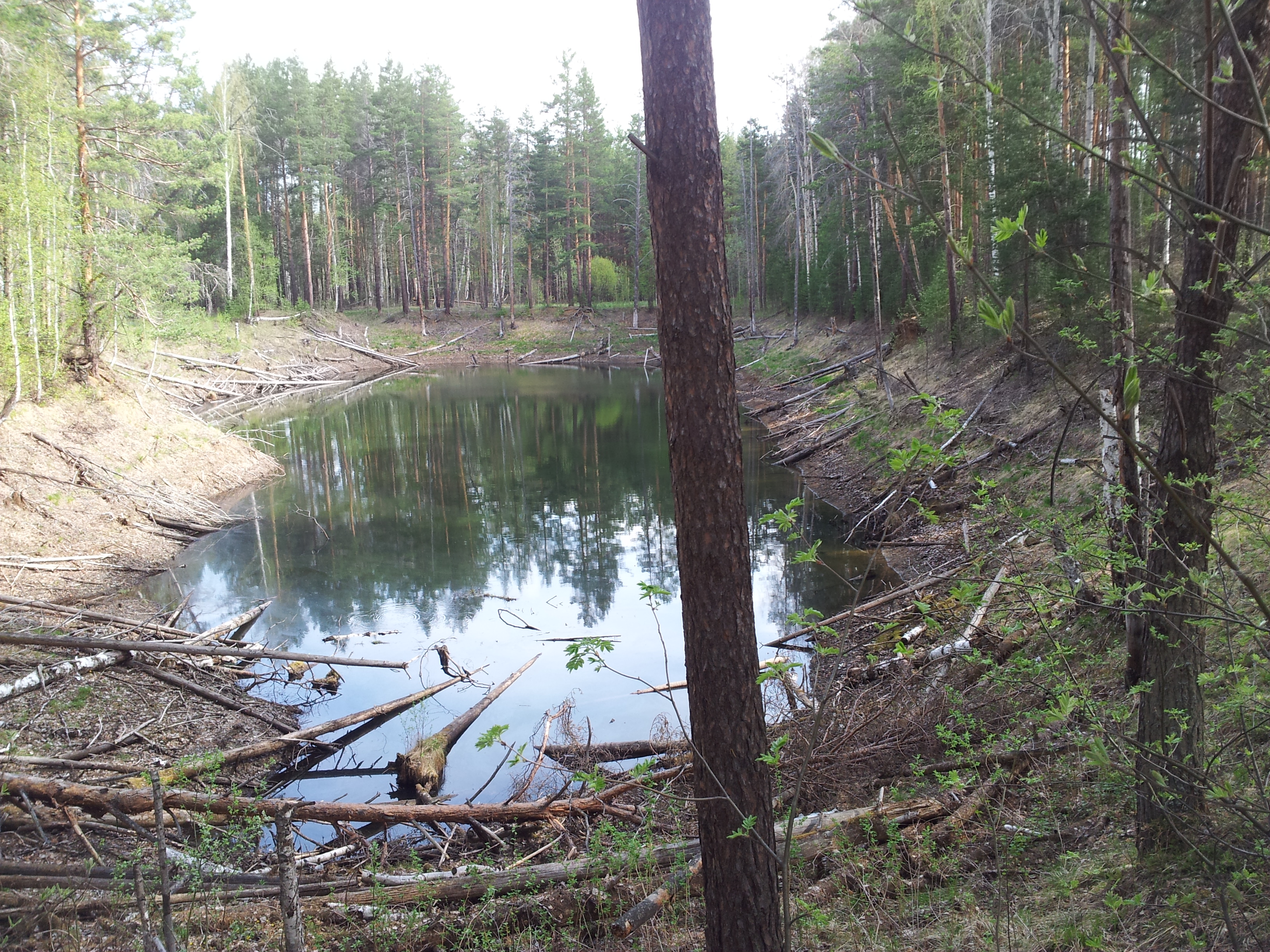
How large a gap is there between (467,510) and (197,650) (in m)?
9.33

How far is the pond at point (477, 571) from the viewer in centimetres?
917

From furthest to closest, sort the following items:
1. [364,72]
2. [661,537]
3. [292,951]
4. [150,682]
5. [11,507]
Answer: [364,72] < [661,537] < [11,507] < [150,682] < [292,951]

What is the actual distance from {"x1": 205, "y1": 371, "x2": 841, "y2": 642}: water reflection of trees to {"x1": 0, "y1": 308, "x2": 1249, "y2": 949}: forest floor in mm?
1940

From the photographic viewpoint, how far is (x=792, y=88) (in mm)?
34750

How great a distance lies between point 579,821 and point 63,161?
1675 cm

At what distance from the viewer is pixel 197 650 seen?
8406 mm

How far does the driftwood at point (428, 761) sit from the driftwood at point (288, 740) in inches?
27.9

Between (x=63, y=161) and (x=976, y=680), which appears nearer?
(x=976, y=680)

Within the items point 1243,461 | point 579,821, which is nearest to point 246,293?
point 579,821

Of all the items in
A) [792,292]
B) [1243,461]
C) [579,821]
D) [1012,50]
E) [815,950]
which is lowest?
[579,821]

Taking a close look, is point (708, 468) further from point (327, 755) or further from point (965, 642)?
point (327, 755)

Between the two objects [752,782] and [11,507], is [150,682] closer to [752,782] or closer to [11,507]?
[11,507]

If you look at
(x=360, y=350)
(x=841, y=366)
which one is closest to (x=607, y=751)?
(x=841, y=366)

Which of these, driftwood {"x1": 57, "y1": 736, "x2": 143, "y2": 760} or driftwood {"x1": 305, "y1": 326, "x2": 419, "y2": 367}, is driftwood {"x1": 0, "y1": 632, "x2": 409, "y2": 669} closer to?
driftwood {"x1": 57, "y1": 736, "x2": 143, "y2": 760}
